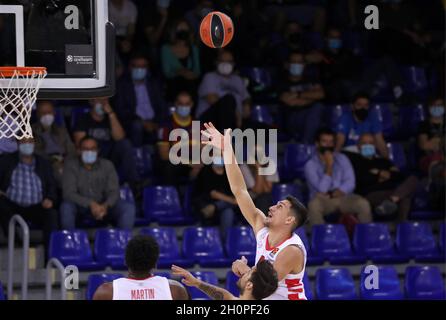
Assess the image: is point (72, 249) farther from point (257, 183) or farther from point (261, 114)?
point (261, 114)

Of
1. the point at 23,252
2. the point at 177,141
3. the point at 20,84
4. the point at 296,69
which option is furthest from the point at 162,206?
the point at 20,84

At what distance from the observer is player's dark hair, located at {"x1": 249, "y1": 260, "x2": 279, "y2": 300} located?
7469mm

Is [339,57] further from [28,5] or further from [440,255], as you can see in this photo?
[28,5]

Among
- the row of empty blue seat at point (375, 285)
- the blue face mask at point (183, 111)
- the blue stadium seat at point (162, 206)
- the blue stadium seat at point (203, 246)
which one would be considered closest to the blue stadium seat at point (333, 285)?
the row of empty blue seat at point (375, 285)

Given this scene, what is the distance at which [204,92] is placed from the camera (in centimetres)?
1206

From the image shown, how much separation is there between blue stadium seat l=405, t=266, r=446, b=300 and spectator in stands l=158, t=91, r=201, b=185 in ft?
6.93

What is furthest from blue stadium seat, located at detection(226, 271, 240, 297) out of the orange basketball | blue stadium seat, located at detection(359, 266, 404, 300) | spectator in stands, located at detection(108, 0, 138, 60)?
spectator in stands, located at detection(108, 0, 138, 60)

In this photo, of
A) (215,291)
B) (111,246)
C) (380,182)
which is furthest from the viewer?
(380,182)

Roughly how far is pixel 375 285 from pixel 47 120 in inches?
127

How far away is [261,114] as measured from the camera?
40.4 feet

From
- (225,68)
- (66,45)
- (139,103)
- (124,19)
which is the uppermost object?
(124,19)

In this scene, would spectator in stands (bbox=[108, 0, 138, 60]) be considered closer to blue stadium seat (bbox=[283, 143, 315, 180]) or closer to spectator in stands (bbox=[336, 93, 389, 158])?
blue stadium seat (bbox=[283, 143, 315, 180])

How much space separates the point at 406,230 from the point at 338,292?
1.09 m

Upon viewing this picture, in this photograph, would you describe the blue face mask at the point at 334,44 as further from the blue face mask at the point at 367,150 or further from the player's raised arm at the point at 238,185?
the player's raised arm at the point at 238,185
